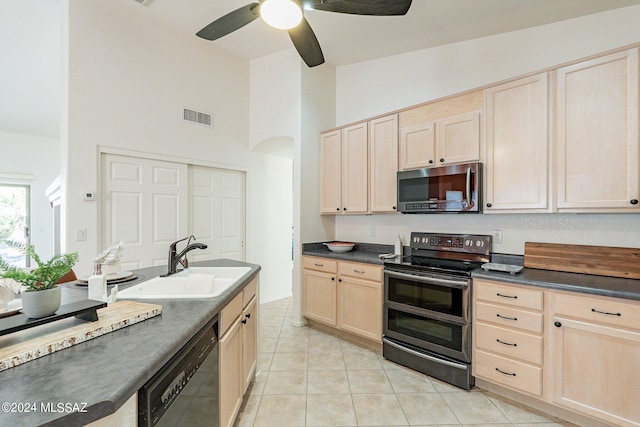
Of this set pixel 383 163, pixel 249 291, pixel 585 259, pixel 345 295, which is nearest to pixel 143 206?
pixel 249 291

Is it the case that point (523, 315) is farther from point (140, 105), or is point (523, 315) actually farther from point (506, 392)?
point (140, 105)

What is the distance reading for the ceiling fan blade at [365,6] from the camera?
5.93 feet

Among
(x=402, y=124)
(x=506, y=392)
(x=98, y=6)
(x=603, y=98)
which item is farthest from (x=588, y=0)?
(x=98, y=6)

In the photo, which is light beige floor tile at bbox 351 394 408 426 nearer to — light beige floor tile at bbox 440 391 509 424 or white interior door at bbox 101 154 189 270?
light beige floor tile at bbox 440 391 509 424

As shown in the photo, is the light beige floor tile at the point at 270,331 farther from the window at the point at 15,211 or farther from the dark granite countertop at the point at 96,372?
the window at the point at 15,211

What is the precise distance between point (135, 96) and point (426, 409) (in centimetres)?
390

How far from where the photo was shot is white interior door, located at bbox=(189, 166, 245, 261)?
3.71 m

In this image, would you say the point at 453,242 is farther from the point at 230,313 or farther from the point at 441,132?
the point at 230,313

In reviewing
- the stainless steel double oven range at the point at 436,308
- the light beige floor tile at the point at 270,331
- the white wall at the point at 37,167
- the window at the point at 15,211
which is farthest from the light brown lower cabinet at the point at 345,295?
the white wall at the point at 37,167

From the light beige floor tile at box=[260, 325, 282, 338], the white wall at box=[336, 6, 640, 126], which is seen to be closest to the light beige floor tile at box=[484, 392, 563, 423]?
the light beige floor tile at box=[260, 325, 282, 338]

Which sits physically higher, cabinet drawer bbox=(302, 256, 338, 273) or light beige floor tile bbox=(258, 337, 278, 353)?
cabinet drawer bbox=(302, 256, 338, 273)

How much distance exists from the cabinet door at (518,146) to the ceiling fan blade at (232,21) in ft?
6.33

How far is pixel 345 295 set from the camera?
3104mm

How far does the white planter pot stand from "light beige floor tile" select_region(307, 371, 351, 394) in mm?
1826
